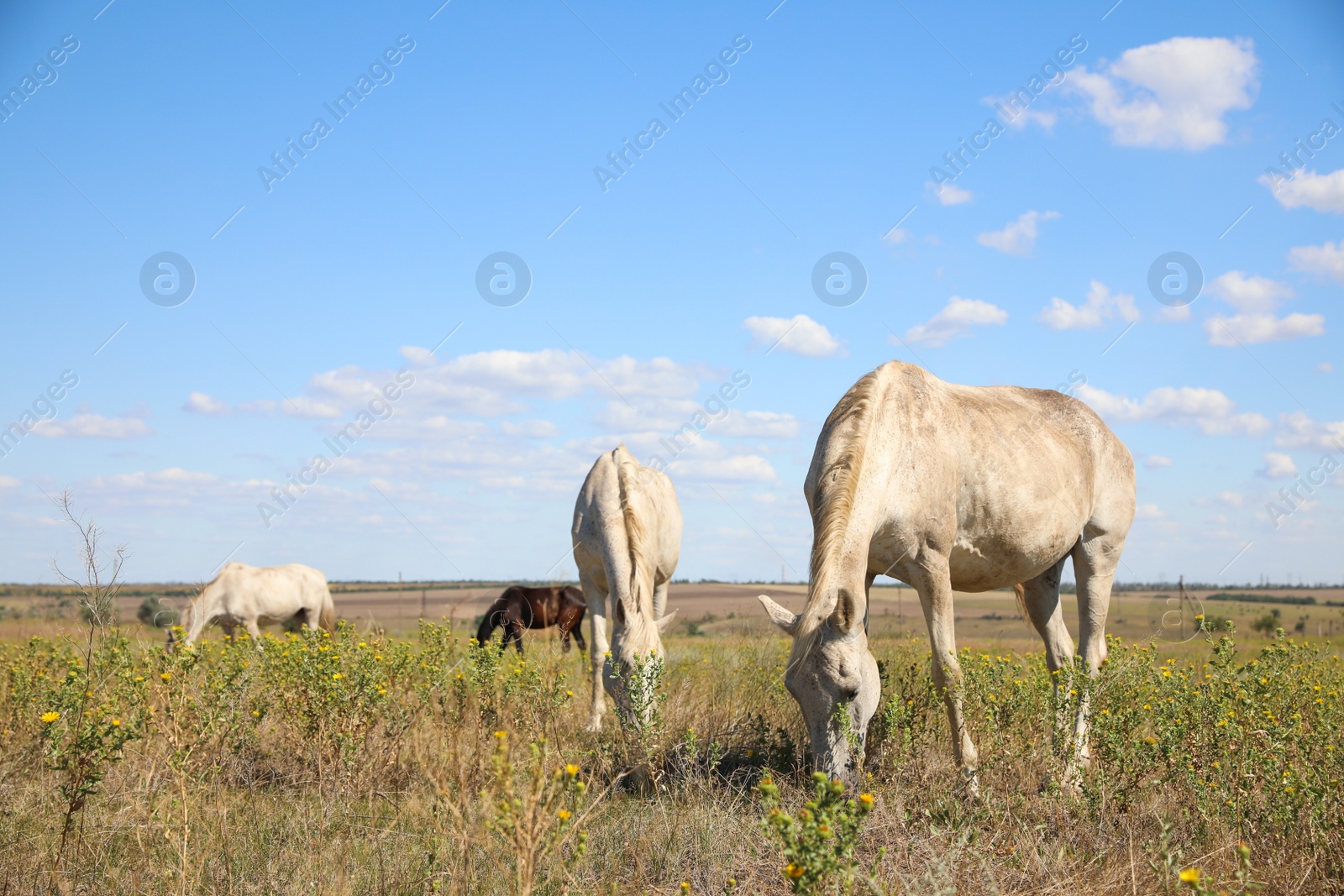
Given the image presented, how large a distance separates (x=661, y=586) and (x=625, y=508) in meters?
2.16

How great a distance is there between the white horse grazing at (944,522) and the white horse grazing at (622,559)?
1315 mm

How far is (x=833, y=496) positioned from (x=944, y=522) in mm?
971

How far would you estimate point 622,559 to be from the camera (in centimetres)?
741

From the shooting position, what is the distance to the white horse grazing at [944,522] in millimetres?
4523

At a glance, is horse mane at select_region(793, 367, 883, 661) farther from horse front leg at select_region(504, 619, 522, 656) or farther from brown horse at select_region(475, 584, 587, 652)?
brown horse at select_region(475, 584, 587, 652)

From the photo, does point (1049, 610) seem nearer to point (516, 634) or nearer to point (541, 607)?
point (516, 634)

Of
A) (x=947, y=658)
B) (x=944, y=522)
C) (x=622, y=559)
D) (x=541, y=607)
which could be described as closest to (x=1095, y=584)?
(x=944, y=522)

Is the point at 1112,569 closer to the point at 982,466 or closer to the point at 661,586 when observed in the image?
the point at 982,466

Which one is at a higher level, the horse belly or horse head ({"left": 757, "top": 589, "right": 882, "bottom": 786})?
the horse belly

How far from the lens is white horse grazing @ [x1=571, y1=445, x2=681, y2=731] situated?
20.0ft

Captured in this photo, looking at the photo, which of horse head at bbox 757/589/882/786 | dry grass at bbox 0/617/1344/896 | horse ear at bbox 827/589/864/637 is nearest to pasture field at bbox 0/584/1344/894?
dry grass at bbox 0/617/1344/896

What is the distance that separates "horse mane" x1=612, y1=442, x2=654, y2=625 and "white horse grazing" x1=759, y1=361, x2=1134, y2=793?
1857 mm

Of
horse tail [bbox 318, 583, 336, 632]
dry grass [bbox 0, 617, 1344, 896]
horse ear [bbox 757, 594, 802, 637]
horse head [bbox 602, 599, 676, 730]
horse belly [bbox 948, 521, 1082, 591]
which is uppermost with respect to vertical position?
horse belly [bbox 948, 521, 1082, 591]

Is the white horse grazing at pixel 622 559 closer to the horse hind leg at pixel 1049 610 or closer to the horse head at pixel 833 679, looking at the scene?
the horse head at pixel 833 679
